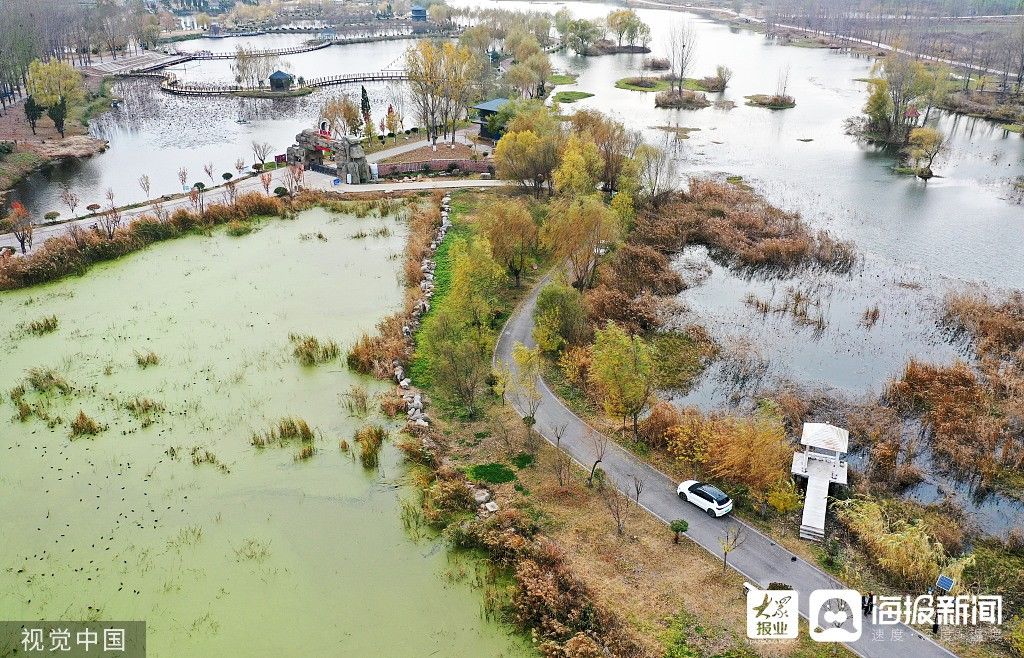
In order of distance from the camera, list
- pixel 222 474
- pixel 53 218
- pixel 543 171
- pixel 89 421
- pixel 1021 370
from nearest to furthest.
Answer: pixel 222 474, pixel 89 421, pixel 1021 370, pixel 53 218, pixel 543 171

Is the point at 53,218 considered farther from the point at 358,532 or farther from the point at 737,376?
the point at 737,376

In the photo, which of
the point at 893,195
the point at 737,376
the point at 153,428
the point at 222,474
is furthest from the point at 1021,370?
the point at 153,428

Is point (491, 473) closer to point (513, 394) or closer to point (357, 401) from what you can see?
point (513, 394)

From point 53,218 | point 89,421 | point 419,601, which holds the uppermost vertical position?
point 53,218

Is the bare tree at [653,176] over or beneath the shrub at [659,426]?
over

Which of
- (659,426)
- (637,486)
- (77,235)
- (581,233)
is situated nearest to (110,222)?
(77,235)

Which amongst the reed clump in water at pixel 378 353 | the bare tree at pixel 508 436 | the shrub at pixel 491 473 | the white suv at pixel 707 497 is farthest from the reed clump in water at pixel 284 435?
the white suv at pixel 707 497

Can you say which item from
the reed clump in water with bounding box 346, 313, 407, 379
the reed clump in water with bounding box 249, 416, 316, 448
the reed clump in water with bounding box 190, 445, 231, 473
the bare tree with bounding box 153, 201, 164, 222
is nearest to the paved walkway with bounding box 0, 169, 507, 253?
the bare tree with bounding box 153, 201, 164, 222

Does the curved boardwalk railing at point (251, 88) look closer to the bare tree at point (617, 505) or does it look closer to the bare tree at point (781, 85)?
the bare tree at point (781, 85)
